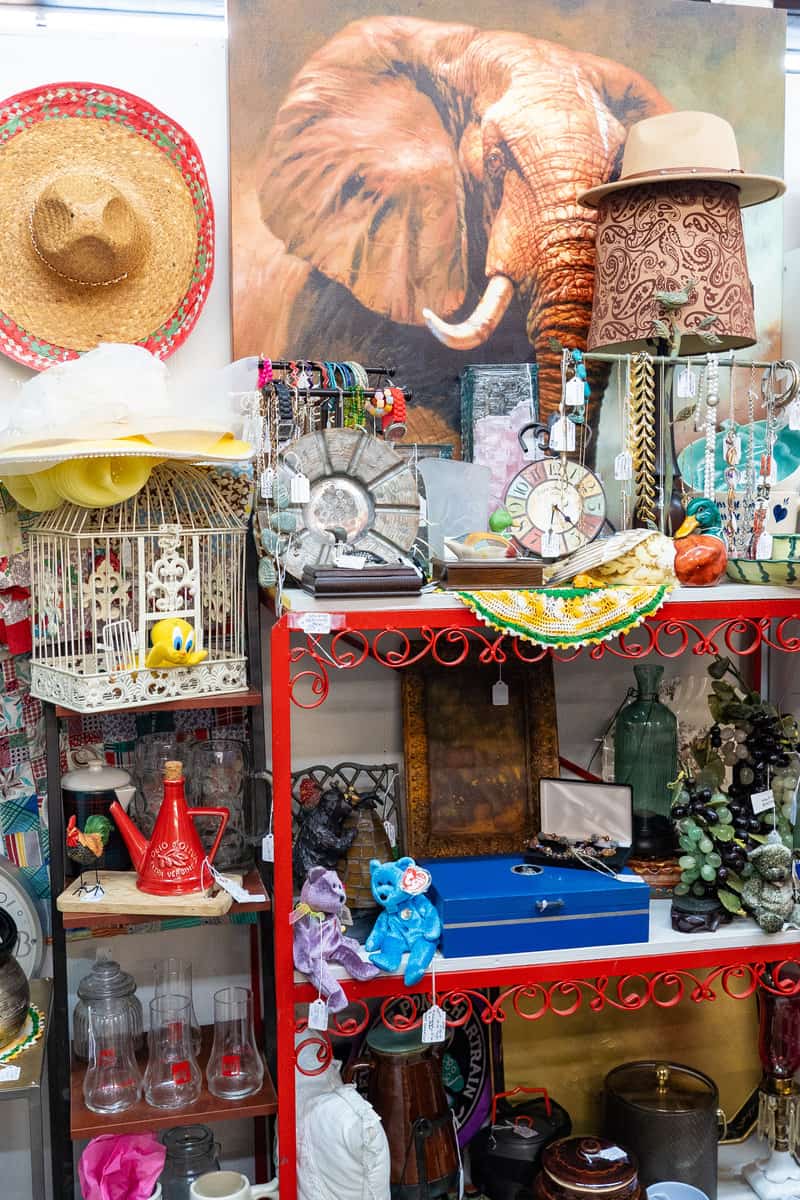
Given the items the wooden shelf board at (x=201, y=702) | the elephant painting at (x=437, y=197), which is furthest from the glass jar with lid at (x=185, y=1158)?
→ the elephant painting at (x=437, y=197)

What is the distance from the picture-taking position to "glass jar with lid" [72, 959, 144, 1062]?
7.36 feet

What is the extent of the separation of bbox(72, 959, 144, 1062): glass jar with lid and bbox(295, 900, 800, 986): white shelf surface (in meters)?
0.40

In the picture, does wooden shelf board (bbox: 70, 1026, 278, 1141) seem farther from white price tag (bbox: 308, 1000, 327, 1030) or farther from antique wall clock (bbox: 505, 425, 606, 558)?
antique wall clock (bbox: 505, 425, 606, 558)

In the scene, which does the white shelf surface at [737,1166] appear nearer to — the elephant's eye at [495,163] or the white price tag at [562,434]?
the white price tag at [562,434]

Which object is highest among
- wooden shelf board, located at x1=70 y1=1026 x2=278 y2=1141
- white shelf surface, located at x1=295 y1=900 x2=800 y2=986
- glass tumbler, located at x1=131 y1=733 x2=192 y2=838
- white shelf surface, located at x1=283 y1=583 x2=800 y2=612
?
white shelf surface, located at x1=283 y1=583 x2=800 y2=612

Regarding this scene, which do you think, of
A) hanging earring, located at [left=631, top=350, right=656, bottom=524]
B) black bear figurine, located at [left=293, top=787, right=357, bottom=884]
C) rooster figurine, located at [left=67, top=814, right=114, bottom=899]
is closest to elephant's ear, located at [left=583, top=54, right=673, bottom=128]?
hanging earring, located at [left=631, top=350, right=656, bottom=524]

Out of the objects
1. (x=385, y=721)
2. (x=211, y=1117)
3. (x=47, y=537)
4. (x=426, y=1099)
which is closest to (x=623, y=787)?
(x=385, y=721)

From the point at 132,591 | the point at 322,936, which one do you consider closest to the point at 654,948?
the point at 322,936

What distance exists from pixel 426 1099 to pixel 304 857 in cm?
57

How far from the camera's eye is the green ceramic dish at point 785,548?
2188 millimetres

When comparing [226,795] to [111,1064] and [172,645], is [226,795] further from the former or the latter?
[111,1064]

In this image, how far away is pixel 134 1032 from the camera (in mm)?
2371

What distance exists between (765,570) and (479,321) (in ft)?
2.79

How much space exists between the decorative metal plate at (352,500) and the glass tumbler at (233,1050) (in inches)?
34.6
